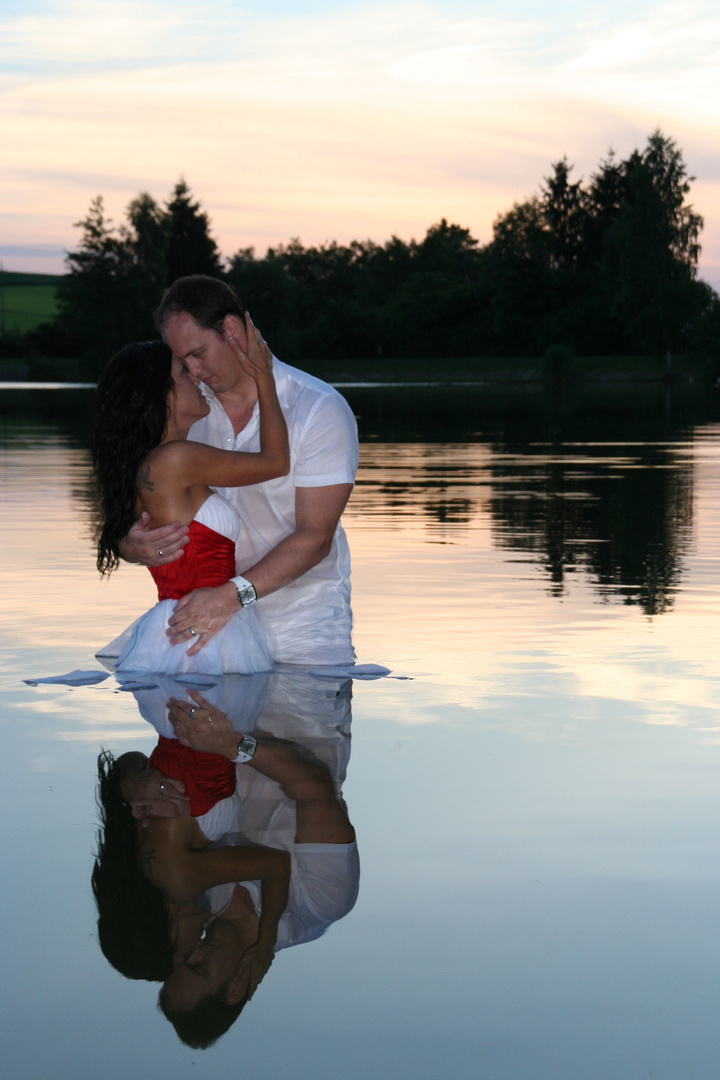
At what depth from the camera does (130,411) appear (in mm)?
5910

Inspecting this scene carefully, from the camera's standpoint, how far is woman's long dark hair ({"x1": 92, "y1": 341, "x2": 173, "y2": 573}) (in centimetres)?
589

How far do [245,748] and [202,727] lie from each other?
0.36 meters

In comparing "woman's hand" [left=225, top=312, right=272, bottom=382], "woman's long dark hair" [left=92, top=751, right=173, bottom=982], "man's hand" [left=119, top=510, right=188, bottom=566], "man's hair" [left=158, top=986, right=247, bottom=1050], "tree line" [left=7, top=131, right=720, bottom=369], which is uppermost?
"tree line" [left=7, top=131, right=720, bottom=369]

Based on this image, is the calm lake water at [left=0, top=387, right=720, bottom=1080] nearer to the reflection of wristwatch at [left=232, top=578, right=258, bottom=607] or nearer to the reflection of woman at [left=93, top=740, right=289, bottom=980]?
the reflection of woman at [left=93, top=740, right=289, bottom=980]

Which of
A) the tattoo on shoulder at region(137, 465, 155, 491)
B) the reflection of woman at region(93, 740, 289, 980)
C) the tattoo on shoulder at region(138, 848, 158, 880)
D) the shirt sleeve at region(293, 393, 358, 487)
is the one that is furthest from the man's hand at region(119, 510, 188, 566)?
the tattoo on shoulder at region(138, 848, 158, 880)

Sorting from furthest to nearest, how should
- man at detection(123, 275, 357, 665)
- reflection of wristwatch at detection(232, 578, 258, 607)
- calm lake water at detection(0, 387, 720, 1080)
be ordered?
reflection of wristwatch at detection(232, 578, 258, 607) → man at detection(123, 275, 357, 665) → calm lake water at detection(0, 387, 720, 1080)

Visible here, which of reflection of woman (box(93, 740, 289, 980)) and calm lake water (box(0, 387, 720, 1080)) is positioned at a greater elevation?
reflection of woman (box(93, 740, 289, 980))

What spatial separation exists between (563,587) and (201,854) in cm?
→ 570

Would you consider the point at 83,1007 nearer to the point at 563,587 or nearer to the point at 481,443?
the point at 563,587

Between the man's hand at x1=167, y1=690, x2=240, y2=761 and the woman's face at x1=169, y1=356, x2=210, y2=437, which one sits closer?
the man's hand at x1=167, y1=690, x2=240, y2=761

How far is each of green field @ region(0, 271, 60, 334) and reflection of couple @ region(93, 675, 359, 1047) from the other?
13650 centimetres

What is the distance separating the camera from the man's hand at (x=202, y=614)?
601 cm

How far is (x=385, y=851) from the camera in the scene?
3953 mm

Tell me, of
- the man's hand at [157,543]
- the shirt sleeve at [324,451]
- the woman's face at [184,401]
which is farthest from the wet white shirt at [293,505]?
the man's hand at [157,543]
